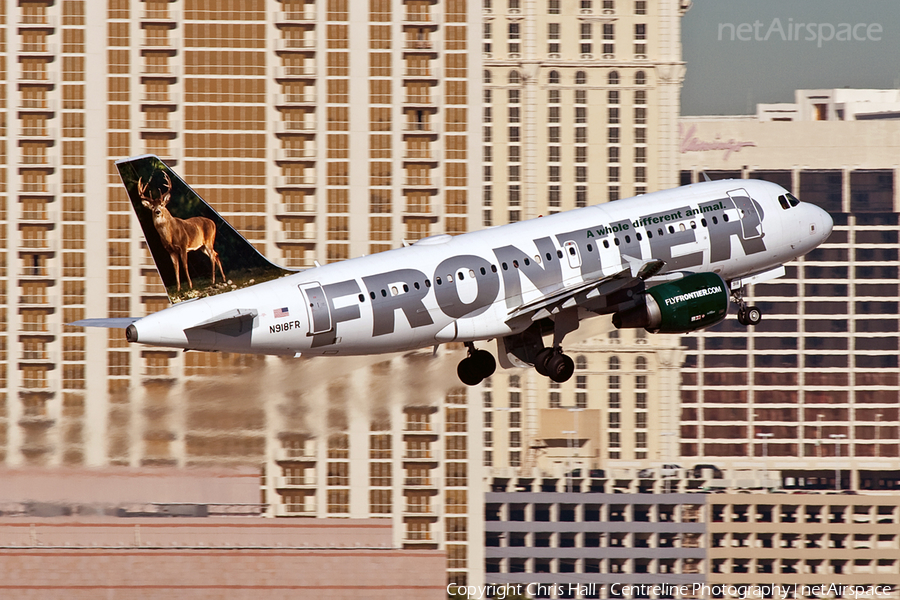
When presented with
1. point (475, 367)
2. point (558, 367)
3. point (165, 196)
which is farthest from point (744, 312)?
point (165, 196)

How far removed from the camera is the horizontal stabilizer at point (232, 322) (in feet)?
169

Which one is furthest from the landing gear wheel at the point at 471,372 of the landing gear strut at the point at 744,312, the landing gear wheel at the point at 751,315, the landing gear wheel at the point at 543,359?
the landing gear wheel at the point at 751,315

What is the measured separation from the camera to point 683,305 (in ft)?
186

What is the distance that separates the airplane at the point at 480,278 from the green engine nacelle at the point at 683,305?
0.05 m

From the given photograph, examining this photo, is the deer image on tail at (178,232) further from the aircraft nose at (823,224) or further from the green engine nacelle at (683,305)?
the aircraft nose at (823,224)

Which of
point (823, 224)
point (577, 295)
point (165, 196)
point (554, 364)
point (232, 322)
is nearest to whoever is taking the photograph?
point (232, 322)

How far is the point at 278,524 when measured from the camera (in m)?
126

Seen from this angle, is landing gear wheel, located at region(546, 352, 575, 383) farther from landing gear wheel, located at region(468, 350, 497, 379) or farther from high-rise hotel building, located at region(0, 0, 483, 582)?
high-rise hotel building, located at region(0, 0, 483, 582)

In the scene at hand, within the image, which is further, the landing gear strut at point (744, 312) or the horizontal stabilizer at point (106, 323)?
the landing gear strut at point (744, 312)

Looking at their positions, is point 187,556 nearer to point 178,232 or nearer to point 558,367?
point 558,367

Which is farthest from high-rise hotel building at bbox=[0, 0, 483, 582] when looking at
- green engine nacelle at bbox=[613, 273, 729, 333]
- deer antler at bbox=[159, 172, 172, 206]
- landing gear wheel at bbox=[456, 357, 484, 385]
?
deer antler at bbox=[159, 172, 172, 206]

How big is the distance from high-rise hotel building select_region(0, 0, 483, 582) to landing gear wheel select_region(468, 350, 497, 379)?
330ft

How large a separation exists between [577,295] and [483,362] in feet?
21.1

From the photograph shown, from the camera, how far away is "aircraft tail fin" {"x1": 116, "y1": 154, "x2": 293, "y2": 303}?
2085 inches
